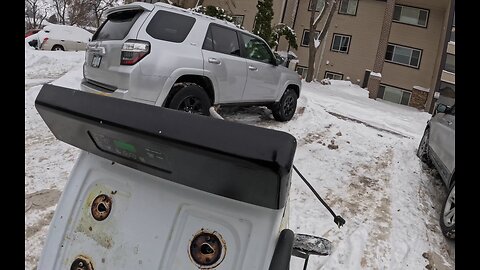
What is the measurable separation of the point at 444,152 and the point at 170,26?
13.8 ft

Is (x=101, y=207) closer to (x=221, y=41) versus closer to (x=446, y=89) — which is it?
(x=221, y=41)

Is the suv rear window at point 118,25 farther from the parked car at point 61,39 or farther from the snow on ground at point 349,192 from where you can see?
the parked car at point 61,39

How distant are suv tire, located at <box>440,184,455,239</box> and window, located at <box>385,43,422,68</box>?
21496 mm

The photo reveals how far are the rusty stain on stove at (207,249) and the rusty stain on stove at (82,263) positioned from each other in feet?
1.57

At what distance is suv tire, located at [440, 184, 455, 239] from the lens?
3580mm

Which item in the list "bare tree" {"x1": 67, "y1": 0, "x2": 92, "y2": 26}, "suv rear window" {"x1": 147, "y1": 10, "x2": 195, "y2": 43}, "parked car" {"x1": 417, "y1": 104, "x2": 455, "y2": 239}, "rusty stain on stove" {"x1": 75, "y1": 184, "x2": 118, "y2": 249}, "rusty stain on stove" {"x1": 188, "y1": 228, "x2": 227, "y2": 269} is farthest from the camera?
"bare tree" {"x1": 67, "y1": 0, "x2": 92, "y2": 26}

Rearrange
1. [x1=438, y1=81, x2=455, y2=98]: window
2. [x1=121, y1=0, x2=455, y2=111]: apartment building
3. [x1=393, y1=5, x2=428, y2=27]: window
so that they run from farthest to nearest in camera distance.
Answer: [x1=393, y1=5, x2=428, y2=27]: window → [x1=121, y1=0, x2=455, y2=111]: apartment building → [x1=438, y1=81, x2=455, y2=98]: window

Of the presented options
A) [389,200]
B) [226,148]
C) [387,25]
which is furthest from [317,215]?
[387,25]

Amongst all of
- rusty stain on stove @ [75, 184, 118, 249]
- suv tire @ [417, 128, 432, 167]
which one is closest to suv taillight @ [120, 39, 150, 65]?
rusty stain on stove @ [75, 184, 118, 249]

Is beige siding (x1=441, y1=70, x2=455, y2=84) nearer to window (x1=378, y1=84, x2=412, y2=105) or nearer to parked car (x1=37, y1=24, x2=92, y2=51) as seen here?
window (x1=378, y1=84, x2=412, y2=105)

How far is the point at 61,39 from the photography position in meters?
17.6

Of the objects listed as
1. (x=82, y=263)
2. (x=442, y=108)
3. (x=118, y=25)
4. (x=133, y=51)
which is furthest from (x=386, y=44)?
(x=82, y=263)

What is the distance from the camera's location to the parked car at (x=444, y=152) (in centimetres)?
368

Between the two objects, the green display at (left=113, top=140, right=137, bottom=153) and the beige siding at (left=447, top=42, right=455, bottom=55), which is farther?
the beige siding at (left=447, top=42, right=455, bottom=55)
